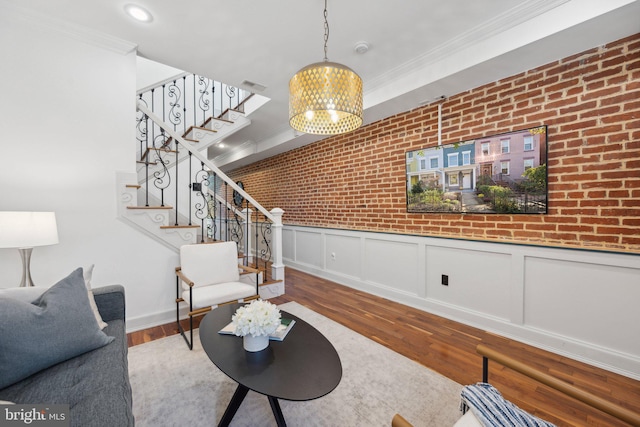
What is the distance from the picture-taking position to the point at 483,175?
9.02 ft

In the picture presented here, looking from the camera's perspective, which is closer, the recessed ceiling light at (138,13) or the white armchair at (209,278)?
the recessed ceiling light at (138,13)

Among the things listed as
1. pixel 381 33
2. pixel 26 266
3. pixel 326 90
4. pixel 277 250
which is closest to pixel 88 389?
pixel 26 266

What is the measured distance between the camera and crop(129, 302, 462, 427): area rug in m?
1.62

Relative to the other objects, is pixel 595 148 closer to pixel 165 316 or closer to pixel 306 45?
pixel 306 45

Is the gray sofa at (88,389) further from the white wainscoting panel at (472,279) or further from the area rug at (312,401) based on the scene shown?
the white wainscoting panel at (472,279)

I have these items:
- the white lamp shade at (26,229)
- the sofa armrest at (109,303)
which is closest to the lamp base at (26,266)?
the white lamp shade at (26,229)

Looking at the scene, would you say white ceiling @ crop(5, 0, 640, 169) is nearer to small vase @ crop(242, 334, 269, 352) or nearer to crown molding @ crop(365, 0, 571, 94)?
crown molding @ crop(365, 0, 571, 94)

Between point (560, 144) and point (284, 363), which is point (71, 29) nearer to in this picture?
point (284, 363)

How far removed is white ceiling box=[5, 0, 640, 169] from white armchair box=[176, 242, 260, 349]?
2.02 meters

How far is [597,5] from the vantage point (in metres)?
1.81

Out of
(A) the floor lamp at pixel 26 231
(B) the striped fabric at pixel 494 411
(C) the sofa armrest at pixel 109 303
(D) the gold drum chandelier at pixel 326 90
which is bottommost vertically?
(B) the striped fabric at pixel 494 411

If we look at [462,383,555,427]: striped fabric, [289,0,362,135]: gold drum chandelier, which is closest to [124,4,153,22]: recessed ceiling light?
[289,0,362,135]: gold drum chandelier

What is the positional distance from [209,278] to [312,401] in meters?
1.65

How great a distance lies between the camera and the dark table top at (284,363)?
4.07 ft
